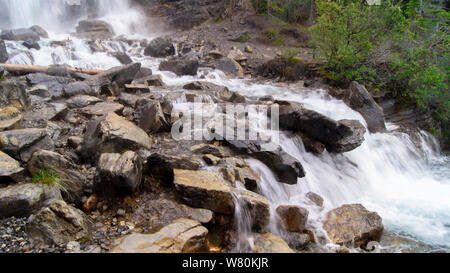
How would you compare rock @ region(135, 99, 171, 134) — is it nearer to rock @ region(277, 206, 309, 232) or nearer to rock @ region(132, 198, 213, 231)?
rock @ region(132, 198, 213, 231)

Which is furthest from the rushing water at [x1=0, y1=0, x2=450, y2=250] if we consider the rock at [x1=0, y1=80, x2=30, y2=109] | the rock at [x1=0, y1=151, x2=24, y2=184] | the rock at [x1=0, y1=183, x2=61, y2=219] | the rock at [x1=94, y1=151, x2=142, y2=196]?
the rock at [x1=0, y1=80, x2=30, y2=109]

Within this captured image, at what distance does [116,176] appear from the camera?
3961mm

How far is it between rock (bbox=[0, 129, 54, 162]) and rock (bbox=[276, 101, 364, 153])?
538cm

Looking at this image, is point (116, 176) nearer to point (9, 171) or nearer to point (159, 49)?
point (9, 171)

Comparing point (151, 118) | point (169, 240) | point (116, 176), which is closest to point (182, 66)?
point (151, 118)

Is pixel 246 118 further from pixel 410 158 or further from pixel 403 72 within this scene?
pixel 403 72

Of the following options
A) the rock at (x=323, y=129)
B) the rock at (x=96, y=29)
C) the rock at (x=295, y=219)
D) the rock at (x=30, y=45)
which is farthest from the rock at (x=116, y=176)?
the rock at (x=96, y=29)

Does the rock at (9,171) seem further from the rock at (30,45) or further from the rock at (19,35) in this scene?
the rock at (19,35)

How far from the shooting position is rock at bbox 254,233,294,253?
3.84 meters

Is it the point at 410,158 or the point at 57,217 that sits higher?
the point at 57,217

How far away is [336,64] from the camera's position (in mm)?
11820

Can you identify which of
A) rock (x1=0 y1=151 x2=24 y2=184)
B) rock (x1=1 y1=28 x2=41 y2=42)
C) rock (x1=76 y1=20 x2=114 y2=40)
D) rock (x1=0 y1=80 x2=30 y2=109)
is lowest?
rock (x1=0 y1=151 x2=24 y2=184)
